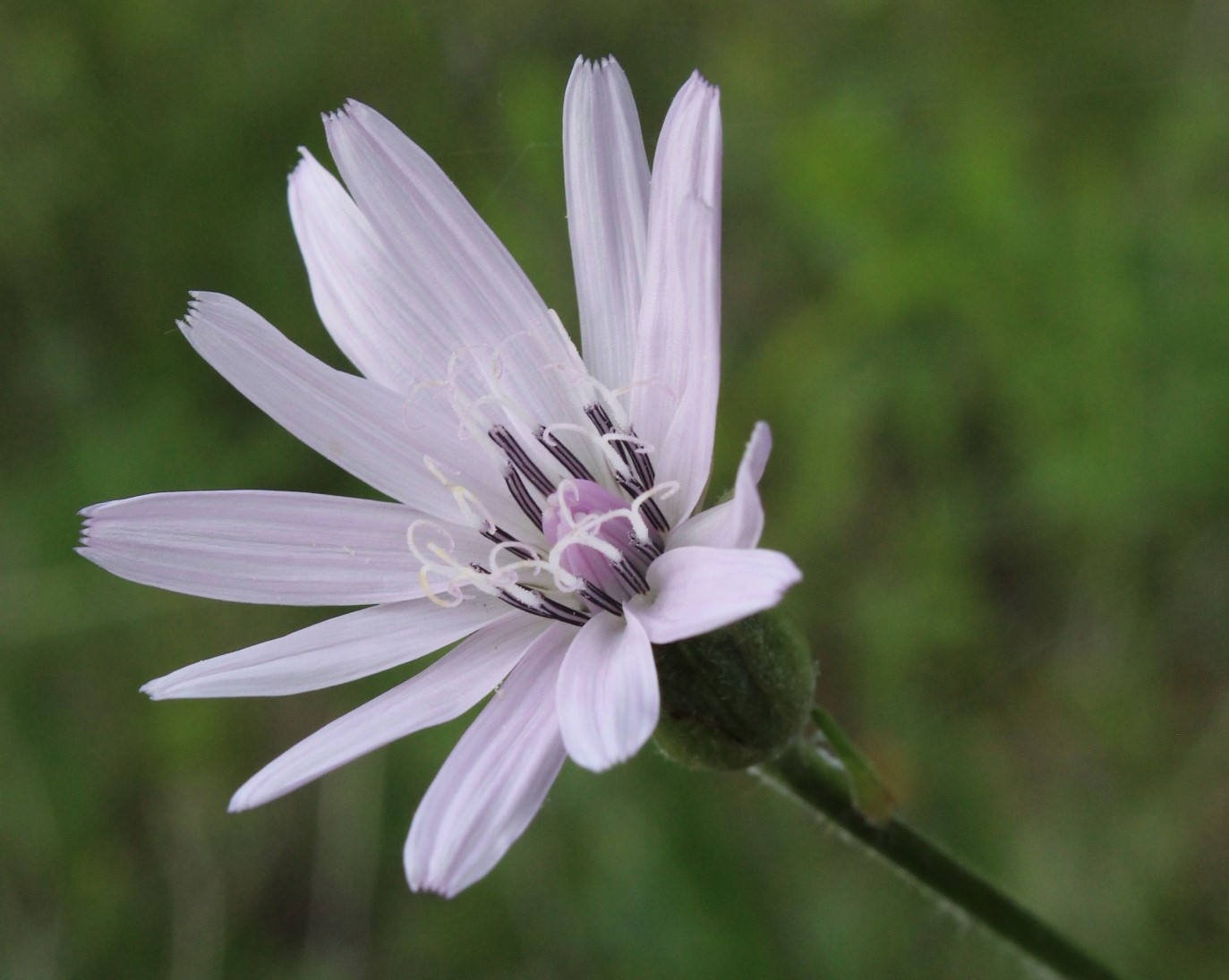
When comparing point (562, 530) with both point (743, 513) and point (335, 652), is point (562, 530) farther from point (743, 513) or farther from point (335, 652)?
point (743, 513)

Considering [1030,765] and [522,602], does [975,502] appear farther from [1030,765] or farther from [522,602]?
[522,602]

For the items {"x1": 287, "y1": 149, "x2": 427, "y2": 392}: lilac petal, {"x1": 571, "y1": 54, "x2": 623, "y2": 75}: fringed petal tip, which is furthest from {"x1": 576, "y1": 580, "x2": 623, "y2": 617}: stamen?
{"x1": 571, "y1": 54, "x2": 623, "y2": 75}: fringed petal tip

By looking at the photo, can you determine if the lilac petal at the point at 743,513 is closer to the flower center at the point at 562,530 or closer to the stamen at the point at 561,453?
the flower center at the point at 562,530

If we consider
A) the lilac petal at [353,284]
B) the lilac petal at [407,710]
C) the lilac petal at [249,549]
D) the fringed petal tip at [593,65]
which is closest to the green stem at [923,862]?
the lilac petal at [407,710]

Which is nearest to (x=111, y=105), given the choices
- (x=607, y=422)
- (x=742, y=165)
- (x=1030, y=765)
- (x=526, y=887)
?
(x=742, y=165)

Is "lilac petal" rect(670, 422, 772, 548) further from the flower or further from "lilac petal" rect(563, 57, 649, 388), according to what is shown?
"lilac petal" rect(563, 57, 649, 388)
